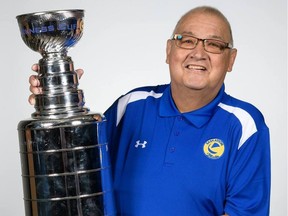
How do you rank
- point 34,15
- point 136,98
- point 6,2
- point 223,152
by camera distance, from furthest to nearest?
point 6,2, point 136,98, point 223,152, point 34,15

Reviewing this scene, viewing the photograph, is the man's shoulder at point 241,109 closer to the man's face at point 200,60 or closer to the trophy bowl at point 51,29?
the man's face at point 200,60

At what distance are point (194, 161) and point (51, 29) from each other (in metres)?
0.68

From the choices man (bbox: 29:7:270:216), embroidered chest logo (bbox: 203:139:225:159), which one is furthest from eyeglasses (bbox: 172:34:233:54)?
embroidered chest logo (bbox: 203:139:225:159)

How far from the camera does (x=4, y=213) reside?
4309mm

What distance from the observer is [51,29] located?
2.37 metres

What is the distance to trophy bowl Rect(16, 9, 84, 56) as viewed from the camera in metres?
2.36

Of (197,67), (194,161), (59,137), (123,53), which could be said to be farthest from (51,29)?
(123,53)

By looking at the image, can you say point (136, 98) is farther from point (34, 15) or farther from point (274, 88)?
point (274, 88)

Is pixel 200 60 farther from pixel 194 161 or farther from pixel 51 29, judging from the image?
pixel 51 29

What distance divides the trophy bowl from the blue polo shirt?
1.80 feet

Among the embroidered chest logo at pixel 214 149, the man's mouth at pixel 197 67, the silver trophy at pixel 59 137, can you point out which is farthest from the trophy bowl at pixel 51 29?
the embroidered chest logo at pixel 214 149

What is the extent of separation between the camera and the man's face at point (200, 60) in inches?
109

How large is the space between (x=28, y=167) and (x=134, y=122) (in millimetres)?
583

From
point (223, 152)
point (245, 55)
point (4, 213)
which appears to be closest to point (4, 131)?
point (4, 213)
